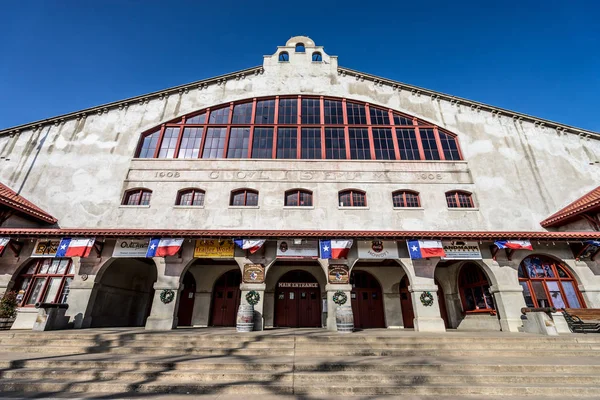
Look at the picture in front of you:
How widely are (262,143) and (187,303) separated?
1125cm

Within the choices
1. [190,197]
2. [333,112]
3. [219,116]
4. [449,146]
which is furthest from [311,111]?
[190,197]

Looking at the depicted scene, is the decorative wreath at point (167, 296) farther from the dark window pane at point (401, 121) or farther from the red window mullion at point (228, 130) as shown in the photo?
the dark window pane at point (401, 121)

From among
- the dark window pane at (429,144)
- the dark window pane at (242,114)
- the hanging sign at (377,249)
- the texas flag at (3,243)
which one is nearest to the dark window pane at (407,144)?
the dark window pane at (429,144)

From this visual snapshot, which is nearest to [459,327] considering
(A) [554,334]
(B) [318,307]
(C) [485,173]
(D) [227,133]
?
(A) [554,334]

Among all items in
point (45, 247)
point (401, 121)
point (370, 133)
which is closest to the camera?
point (45, 247)

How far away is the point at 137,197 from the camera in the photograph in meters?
16.6

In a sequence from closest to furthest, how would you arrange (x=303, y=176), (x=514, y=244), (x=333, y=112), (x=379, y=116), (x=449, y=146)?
(x=514, y=244) → (x=303, y=176) → (x=449, y=146) → (x=379, y=116) → (x=333, y=112)

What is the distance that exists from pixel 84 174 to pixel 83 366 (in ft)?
45.0

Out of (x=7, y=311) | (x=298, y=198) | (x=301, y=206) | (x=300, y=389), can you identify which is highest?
(x=298, y=198)

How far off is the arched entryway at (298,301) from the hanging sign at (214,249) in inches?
195

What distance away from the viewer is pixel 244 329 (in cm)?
A: 1173

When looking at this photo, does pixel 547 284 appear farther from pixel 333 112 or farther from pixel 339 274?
pixel 333 112

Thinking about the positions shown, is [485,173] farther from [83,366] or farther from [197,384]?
[83,366]

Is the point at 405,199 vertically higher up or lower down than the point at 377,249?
higher up
